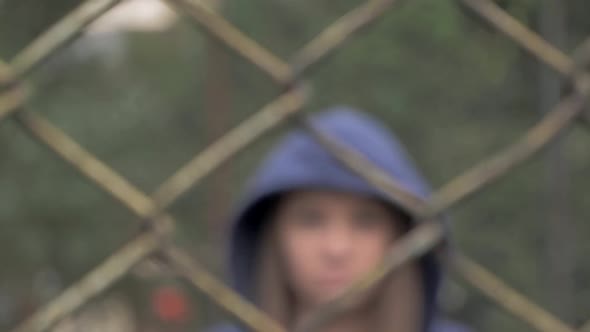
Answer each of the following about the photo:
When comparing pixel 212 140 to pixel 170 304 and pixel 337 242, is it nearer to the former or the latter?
pixel 170 304

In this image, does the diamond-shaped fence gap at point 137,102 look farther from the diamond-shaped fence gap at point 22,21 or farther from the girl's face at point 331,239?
the girl's face at point 331,239

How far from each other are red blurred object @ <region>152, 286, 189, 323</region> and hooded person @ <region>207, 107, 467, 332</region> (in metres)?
1.88

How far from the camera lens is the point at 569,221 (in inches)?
64.7

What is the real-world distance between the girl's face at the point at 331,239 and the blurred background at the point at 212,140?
8.2 inches

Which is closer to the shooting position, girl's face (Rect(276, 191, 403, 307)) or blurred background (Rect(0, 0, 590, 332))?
girl's face (Rect(276, 191, 403, 307))

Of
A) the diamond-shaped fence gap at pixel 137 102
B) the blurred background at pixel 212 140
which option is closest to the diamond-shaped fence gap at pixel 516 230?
the blurred background at pixel 212 140

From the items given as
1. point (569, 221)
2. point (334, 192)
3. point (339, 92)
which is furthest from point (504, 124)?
point (334, 192)

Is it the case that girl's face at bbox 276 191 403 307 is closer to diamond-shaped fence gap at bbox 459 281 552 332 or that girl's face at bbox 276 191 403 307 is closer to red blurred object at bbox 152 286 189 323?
diamond-shaped fence gap at bbox 459 281 552 332

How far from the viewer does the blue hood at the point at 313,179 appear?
3.72 feet

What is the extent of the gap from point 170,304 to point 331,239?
2.00m

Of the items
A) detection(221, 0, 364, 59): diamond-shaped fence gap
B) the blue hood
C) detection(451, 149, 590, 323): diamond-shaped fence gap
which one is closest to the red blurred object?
detection(221, 0, 364, 59): diamond-shaped fence gap

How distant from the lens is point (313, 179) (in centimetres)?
118

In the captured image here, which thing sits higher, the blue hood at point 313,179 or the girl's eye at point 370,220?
the blue hood at point 313,179

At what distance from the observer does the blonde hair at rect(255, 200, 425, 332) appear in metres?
1.14
